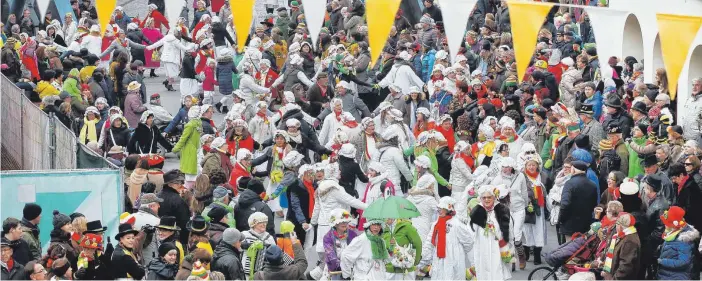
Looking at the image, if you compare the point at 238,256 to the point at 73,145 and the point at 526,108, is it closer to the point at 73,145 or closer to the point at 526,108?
the point at 73,145

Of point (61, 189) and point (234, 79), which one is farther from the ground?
point (234, 79)

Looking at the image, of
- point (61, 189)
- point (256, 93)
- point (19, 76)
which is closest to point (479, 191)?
point (61, 189)

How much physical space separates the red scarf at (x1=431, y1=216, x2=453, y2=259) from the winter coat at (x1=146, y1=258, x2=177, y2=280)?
119 inches

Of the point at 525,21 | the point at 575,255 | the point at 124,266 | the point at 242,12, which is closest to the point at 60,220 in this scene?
the point at 124,266

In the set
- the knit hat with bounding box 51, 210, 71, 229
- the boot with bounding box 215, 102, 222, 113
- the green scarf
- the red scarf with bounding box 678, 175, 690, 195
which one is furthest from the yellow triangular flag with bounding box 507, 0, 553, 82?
the boot with bounding box 215, 102, 222, 113

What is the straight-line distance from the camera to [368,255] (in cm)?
1706

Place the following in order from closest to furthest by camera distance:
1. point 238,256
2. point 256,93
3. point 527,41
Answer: point 238,256 → point 527,41 → point 256,93

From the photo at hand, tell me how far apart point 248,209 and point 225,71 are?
383 inches

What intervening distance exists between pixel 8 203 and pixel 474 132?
25.2ft

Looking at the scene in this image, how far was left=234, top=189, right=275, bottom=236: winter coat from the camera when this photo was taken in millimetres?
18562

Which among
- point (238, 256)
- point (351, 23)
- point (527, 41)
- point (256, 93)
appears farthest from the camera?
point (351, 23)

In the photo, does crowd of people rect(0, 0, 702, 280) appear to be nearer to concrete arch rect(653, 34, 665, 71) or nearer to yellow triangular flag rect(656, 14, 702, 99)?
concrete arch rect(653, 34, 665, 71)

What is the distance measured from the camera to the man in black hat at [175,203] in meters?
18.9

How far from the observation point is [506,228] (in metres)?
18.6
